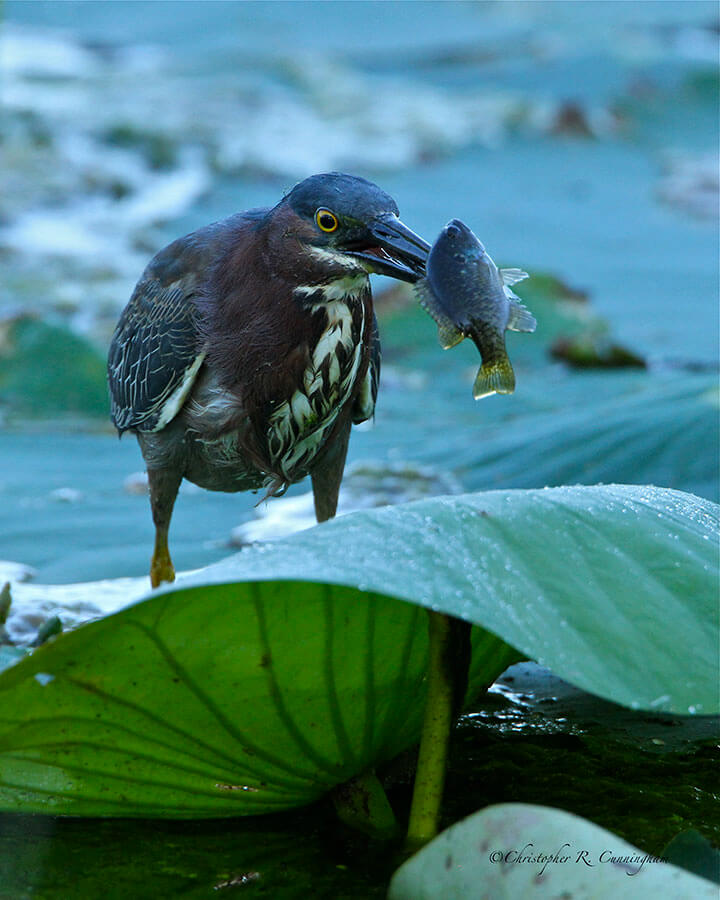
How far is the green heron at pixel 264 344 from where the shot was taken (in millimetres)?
2758

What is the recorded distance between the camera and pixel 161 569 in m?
3.53

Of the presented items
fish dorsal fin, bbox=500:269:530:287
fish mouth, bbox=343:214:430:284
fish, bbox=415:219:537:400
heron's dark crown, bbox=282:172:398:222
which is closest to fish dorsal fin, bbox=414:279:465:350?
fish, bbox=415:219:537:400

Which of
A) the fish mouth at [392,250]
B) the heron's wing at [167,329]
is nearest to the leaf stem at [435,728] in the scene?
the fish mouth at [392,250]

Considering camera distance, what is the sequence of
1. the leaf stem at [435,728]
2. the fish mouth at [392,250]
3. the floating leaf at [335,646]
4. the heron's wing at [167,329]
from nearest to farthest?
the floating leaf at [335,646], the leaf stem at [435,728], the fish mouth at [392,250], the heron's wing at [167,329]

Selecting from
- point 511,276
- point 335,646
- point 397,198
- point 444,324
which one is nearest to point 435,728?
point 335,646

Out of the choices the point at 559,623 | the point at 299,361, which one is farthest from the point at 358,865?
the point at 299,361

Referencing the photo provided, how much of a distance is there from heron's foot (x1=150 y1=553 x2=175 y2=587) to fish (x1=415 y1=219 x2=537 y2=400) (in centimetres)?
151

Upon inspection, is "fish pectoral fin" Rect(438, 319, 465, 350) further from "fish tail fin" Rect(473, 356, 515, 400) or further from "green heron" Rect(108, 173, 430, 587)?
"green heron" Rect(108, 173, 430, 587)

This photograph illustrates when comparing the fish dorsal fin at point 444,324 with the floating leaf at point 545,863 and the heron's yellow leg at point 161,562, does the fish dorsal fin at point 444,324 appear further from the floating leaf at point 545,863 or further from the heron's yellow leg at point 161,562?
the heron's yellow leg at point 161,562

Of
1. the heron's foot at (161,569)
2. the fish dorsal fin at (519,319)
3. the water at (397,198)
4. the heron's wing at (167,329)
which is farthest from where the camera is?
the water at (397,198)

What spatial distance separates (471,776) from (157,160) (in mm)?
6920

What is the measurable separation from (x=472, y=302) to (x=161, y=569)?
161 cm

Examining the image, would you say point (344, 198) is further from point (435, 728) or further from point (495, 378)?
point (435, 728)

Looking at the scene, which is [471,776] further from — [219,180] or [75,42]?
[75,42]
